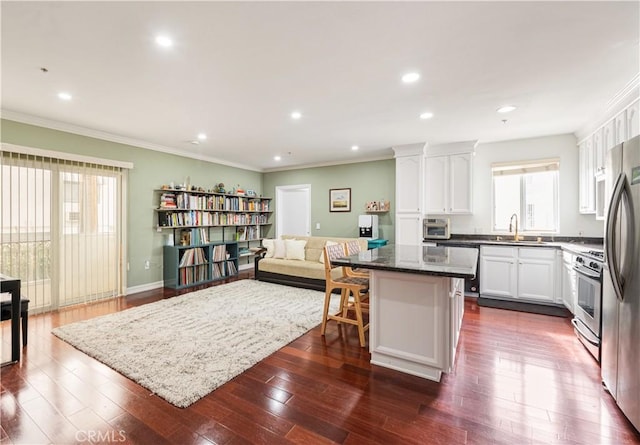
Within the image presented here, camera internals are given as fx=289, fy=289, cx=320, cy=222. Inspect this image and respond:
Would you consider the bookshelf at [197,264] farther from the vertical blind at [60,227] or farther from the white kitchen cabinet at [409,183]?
the white kitchen cabinet at [409,183]

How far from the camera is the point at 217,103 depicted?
3291 mm

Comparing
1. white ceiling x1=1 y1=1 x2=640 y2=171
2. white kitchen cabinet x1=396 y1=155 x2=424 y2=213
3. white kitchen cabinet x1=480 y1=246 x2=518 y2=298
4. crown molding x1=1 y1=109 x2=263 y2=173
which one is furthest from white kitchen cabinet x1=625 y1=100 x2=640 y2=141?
crown molding x1=1 y1=109 x2=263 y2=173

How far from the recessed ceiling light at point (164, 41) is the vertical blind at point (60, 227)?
2863 millimetres

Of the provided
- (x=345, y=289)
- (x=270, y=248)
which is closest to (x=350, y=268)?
(x=345, y=289)

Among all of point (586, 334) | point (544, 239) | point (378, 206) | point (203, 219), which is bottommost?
point (586, 334)

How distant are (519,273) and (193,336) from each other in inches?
172

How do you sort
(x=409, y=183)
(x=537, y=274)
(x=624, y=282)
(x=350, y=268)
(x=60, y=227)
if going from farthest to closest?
1. (x=409, y=183)
2. (x=537, y=274)
3. (x=60, y=227)
4. (x=350, y=268)
5. (x=624, y=282)

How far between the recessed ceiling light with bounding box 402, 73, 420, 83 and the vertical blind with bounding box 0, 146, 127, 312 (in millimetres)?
4375

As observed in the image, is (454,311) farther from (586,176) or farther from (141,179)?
(141,179)

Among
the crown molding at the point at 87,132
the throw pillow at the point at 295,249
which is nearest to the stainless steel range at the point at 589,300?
the throw pillow at the point at 295,249

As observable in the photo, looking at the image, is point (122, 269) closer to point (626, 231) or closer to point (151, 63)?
point (151, 63)

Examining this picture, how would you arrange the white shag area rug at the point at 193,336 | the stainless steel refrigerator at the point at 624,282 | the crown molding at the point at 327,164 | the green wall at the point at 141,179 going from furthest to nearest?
1. the crown molding at the point at 327,164
2. the green wall at the point at 141,179
3. the white shag area rug at the point at 193,336
4. the stainless steel refrigerator at the point at 624,282

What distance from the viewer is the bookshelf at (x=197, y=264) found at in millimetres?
5090

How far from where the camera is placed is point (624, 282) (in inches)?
73.2
